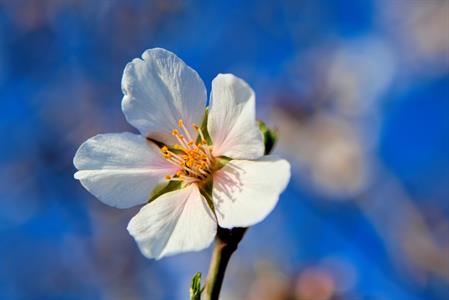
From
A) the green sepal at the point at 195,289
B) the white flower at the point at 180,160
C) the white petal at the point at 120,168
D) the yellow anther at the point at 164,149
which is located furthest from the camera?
the yellow anther at the point at 164,149

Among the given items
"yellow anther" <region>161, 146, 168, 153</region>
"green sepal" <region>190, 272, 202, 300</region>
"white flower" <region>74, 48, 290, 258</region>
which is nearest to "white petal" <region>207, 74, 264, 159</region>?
"white flower" <region>74, 48, 290, 258</region>

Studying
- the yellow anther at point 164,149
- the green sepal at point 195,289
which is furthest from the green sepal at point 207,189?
the green sepal at point 195,289

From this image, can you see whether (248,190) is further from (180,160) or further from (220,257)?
(180,160)

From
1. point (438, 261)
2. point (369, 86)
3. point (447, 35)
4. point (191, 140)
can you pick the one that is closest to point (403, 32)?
point (447, 35)

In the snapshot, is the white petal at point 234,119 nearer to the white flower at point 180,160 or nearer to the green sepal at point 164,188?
the white flower at point 180,160

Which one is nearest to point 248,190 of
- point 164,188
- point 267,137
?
point 267,137

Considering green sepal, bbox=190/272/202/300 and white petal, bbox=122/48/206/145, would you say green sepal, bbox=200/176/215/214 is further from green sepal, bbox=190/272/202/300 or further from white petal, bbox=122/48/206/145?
green sepal, bbox=190/272/202/300
